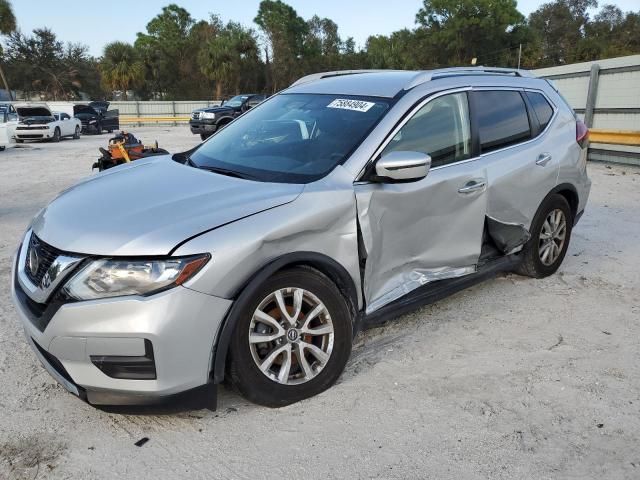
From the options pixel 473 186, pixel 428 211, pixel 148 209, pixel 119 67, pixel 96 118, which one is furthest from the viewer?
pixel 119 67

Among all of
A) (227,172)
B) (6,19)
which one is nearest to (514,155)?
(227,172)

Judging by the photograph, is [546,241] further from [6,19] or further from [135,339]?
[6,19]

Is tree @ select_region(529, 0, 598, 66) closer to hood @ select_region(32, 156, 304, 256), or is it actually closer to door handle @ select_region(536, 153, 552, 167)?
door handle @ select_region(536, 153, 552, 167)

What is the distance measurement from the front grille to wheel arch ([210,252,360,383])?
2.78 ft

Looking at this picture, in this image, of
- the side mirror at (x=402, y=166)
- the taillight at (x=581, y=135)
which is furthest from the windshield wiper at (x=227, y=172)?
the taillight at (x=581, y=135)

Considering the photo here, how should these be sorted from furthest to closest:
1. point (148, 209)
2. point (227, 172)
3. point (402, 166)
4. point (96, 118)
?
point (96, 118), point (227, 172), point (402, 166), point (148, 209)

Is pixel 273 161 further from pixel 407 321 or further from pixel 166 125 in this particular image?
pixel 166 125

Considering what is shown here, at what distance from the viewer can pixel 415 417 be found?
2895mm

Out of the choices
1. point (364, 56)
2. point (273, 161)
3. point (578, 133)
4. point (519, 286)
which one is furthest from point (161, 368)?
point (364, 56)

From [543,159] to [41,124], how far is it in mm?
21347

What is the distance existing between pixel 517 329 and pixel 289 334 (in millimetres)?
1892

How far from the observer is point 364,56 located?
221ft

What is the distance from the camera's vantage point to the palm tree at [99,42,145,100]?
44.6 meters

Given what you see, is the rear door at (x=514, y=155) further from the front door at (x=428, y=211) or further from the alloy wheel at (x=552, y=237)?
the alloy wheel at (x=552, y=237)
